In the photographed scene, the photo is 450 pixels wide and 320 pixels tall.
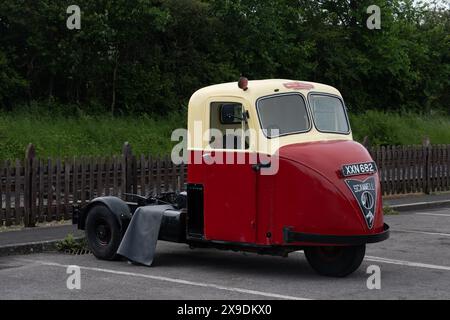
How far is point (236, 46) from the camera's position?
3394cm

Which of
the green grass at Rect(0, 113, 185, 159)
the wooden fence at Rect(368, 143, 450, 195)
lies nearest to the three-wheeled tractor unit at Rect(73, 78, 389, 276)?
the wooden fence at Rect(368, 143, 450, 195)

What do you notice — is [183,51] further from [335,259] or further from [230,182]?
[335,259]

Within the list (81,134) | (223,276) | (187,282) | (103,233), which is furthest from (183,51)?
(187,282)

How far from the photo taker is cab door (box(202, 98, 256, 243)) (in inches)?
398

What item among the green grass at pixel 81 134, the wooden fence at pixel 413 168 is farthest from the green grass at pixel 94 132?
the wooden fence at pixel 413 168

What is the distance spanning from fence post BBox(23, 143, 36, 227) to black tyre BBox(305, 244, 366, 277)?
5892 mm

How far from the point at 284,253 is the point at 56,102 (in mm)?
21568

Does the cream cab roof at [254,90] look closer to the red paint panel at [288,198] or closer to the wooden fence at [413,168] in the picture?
the red paint panel at [288,198]

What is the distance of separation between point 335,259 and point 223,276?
1319 millimetres

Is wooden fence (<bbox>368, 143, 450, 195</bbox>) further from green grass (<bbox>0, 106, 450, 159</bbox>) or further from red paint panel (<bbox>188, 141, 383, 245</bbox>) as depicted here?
red paint panel (<bbox>188, 141, 383, 245</bbox>)

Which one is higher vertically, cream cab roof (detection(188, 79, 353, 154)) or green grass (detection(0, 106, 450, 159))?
cream cab roof (detection(188, 79, 353, 154))

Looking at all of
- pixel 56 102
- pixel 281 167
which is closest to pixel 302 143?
pixel 281 167

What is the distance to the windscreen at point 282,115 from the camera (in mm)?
10297
